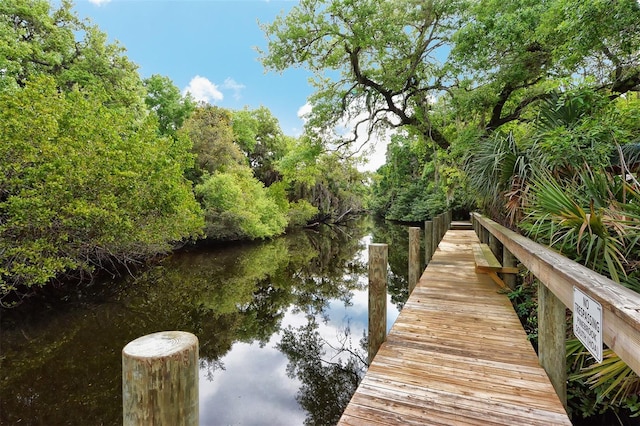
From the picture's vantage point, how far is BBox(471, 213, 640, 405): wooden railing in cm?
102

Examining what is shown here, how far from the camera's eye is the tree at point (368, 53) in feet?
27.7

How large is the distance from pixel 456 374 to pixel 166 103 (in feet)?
80.6

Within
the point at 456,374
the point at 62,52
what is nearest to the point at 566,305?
the point at 456,374

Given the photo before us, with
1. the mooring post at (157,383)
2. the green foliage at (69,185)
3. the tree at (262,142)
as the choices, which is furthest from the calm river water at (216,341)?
the tree at (262,142)

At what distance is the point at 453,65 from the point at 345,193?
24583 millimetres

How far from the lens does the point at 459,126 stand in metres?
9.64

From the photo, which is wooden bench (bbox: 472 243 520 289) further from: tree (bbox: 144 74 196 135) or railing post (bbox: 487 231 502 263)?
tree (bbox: 144 74 196 135)

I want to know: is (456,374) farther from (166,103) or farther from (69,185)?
(166,103)

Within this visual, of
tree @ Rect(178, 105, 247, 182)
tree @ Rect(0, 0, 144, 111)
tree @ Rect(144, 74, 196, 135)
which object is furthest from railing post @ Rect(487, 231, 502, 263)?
tree @ Rect(144, 74, 196, 135)

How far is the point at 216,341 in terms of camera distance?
617cm

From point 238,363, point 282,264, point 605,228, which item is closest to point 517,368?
point 605,228

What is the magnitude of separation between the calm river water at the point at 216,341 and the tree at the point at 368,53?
5799 millimetres

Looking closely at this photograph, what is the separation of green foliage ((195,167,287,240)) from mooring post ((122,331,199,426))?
1548 centimetres

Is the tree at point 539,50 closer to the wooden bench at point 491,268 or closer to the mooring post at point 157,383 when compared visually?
the wooden bench at point 491,268
